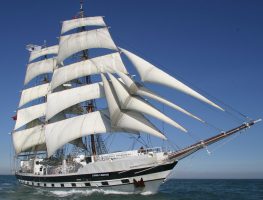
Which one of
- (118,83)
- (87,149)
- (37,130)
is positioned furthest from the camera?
(37,130)

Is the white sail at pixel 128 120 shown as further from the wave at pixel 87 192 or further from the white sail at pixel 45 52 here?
A: the white sail at pixel 45 52

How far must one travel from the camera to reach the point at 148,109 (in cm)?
3381

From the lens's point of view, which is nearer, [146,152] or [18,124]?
[146,152]

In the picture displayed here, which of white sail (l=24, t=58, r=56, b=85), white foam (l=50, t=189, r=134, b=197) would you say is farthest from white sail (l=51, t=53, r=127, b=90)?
white foam (l=50, t=189, r=134, b=197)

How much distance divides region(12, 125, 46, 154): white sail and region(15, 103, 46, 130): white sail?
1.49 m

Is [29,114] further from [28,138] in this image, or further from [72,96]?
[72,96]

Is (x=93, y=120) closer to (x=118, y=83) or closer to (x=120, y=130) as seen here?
(x=120, y=130)

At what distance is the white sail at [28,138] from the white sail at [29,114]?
1.49 m

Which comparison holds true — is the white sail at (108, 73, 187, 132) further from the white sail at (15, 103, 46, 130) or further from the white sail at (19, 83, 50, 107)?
the white sail at (19, 83, 50, 107)

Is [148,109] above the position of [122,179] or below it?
above

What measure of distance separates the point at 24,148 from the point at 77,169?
20134mm

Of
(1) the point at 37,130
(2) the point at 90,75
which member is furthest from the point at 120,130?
(1) the point at 37,130

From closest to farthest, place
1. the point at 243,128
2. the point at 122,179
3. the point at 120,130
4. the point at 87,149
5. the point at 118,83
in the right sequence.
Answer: the point at 243,128, the point at 122,179, the point at 118,83, the point at 120,130, the point at 87,149

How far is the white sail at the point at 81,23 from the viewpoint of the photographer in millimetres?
50500
